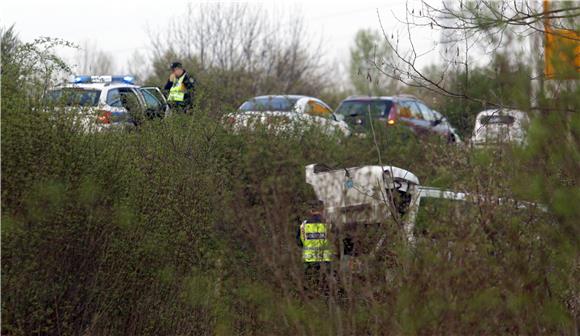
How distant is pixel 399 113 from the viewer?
22781 millimetres

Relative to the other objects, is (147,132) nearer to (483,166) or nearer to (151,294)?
(151,294)

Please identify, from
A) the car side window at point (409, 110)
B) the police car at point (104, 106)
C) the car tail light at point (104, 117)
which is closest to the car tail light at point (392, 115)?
the car side window at point (409, 110)

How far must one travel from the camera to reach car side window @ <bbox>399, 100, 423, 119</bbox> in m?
23.0

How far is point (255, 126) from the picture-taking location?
38.6 ft

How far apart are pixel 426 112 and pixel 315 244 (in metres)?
19.0

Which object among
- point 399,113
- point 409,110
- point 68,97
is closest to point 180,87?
point 68,97

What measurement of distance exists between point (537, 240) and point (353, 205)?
1059mm

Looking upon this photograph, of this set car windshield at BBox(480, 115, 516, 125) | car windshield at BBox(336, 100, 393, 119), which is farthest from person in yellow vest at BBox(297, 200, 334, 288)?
car windshield at BBox(336, 100, 393, 119)

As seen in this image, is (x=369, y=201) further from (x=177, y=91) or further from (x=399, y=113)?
(x=399, y=113)

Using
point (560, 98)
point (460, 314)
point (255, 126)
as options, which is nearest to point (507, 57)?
point (560, 98)

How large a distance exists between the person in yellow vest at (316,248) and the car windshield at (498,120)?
1287 millimetres

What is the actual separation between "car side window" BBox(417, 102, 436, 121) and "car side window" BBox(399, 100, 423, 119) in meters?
0.21

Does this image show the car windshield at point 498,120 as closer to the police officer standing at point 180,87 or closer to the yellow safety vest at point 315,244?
the yellow safety vest at point 315,244

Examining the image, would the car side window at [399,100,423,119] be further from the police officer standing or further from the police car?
the police car
